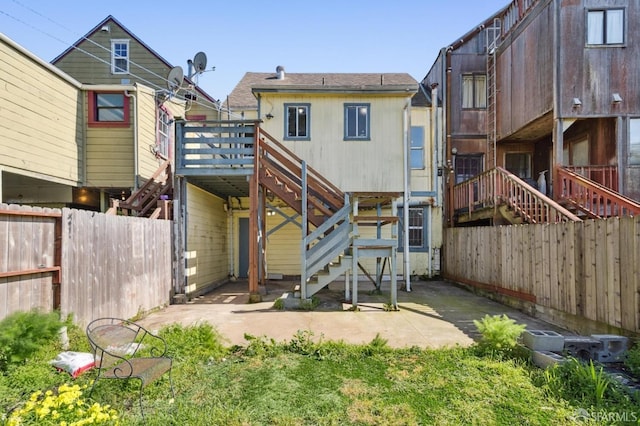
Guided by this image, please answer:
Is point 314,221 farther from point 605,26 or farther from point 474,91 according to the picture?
point 605,26

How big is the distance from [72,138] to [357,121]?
8.10 meters

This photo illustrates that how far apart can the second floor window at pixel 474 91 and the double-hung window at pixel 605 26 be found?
12.1 feet

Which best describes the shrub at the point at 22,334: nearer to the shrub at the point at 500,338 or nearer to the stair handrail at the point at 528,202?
the shrub at the point at 500,338

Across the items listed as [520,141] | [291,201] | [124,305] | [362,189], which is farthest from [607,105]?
[124,305]

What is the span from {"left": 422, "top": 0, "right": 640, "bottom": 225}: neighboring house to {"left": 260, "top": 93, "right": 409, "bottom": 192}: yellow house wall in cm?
284

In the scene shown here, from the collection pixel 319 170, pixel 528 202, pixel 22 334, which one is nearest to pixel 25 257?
pixel 22 334

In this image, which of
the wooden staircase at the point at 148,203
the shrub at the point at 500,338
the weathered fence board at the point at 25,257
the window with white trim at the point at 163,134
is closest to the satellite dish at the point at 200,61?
the window with white trim at the point at 163,134

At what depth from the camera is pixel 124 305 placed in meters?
6.18

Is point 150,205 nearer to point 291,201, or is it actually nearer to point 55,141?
point 55,141

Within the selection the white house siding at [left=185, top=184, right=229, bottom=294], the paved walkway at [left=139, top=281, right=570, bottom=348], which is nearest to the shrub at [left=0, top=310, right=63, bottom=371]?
the paved walkway at [left=139, top=281, right=570, bottom=348]

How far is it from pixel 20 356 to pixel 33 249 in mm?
1357

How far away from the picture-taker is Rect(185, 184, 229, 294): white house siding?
884cm

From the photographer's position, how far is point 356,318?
669cm

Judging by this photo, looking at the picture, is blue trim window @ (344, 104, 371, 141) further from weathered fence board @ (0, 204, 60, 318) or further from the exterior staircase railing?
weathered fence board @ (0, 204, 60, 318)
